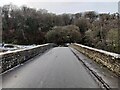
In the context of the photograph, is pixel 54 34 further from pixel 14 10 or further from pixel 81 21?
pixel 14 10

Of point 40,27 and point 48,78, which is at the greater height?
point 48,78

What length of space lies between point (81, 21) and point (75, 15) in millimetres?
26847

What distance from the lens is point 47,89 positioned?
35.0ft

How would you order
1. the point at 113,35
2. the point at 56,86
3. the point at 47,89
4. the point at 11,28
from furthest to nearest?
the point at 11,28 < the point at 113,35 < the point at 56,86 < the point at 47,89

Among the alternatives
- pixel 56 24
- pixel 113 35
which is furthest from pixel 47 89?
pixel 56 24

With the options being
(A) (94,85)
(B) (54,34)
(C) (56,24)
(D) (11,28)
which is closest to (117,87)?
(A) (94,85)

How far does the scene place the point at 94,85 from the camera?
12.0 meters

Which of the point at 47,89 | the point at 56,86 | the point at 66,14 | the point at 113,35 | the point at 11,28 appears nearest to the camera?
the point at 47,89

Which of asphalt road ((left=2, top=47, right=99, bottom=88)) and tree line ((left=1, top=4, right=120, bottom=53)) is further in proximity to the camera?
tree line ((left=1, top=4, right=120, bottom=53))

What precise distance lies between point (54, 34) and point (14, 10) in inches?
1453

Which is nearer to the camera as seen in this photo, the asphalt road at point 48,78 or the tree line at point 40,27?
the asphalt road at point 48,78

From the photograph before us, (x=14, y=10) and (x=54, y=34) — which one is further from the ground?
(x=14, y=10)

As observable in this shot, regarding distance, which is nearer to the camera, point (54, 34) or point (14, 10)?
point (54, 34)

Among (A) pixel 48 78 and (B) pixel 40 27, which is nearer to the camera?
(A) pixel 48 78
